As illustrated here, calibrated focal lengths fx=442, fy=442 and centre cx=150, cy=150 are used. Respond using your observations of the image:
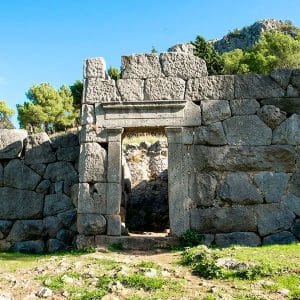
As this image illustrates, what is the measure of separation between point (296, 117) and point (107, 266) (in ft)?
15.6

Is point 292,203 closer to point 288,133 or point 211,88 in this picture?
point 288,133

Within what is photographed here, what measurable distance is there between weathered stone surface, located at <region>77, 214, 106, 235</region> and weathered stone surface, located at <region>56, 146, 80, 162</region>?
6.48 ft

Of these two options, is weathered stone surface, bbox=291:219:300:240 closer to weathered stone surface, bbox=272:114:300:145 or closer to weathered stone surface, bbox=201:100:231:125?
weathered stone surface, bbox=272:114:300:145

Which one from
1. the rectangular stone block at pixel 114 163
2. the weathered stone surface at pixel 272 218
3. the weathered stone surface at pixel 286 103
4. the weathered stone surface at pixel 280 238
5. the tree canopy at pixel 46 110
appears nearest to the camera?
the weathered stone surface at pixel 280 238

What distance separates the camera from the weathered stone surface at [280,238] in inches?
318

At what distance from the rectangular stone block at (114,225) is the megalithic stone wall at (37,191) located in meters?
1.37

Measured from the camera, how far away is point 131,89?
895 centimetres

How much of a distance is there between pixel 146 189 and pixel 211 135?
392 cm

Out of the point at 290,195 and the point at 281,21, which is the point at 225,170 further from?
the point at 281,21

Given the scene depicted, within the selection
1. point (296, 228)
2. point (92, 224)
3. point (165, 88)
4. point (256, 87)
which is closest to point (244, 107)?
point (256, 87)

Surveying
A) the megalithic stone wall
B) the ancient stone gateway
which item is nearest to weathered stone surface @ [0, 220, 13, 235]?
the megalithic stone wall

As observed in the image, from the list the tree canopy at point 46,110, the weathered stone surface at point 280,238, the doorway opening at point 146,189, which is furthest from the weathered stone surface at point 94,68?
the tree canopy at point 46,110

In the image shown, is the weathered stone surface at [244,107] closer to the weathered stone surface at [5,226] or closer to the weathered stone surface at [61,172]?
the weathered stone surface at [61,172]

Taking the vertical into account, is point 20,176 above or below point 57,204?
above
